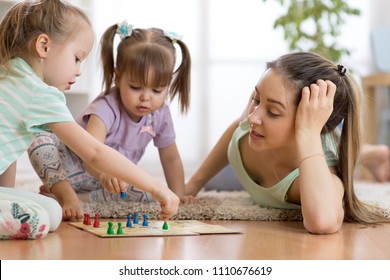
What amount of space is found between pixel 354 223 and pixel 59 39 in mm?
876

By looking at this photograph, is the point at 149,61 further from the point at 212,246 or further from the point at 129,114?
the point at 212,246

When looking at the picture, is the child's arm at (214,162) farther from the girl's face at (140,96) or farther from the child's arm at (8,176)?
the child's arm at (8,176)

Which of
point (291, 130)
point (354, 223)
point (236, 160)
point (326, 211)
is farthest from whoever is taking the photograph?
point (236, 160)

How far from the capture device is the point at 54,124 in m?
1.43

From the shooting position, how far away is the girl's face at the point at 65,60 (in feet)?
5.08

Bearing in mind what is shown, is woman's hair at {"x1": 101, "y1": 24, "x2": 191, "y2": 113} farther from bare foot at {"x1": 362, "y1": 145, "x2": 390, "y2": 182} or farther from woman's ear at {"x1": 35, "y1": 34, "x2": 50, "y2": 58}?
bare foot at {"x1": 362, "y1": 145, "x2": 390, "y2": 182}

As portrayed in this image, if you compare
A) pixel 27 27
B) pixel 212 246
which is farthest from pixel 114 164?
pixel 27 27

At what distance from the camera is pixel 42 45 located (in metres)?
1.54

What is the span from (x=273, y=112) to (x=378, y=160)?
1.92 metres

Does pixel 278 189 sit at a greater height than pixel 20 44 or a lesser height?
lesser

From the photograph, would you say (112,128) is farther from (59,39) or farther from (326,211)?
(326,211)

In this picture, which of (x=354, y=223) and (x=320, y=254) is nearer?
(x=320, y=254)
